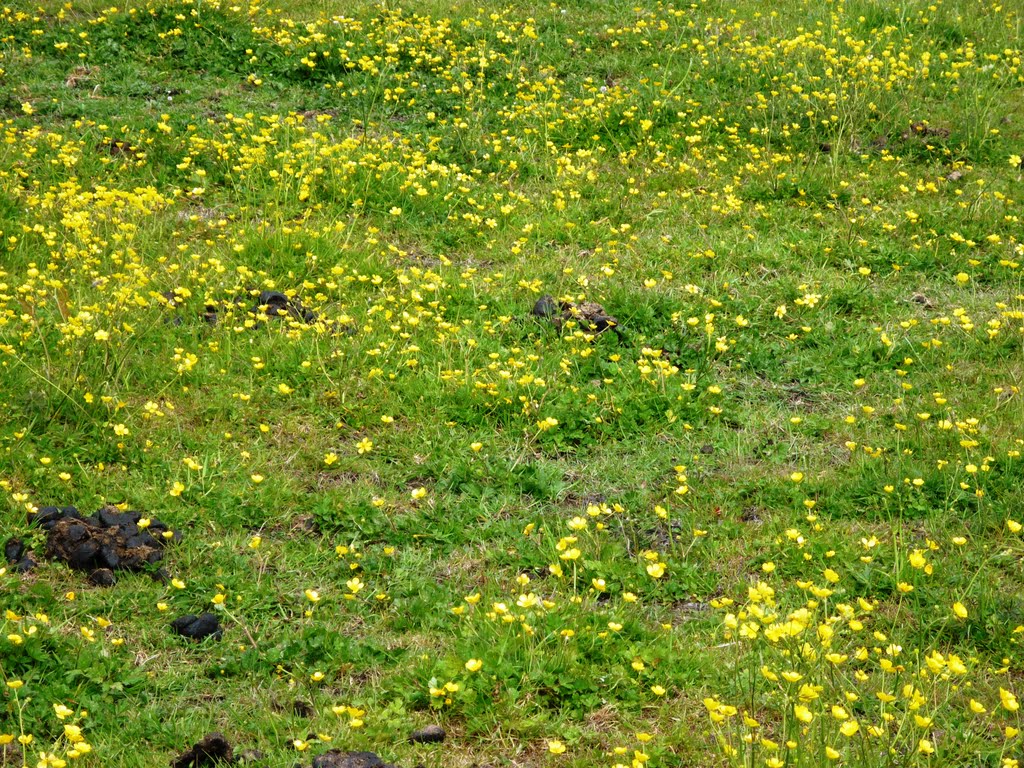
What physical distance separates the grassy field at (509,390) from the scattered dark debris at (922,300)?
7 cm

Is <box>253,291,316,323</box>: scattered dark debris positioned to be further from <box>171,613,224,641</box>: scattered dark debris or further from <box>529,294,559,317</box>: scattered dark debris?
<box>171,613,224,641</box>: scattered dark debris

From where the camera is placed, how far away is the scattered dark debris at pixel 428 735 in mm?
3576

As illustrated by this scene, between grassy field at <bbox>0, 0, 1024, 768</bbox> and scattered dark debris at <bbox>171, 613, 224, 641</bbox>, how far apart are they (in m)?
0.06

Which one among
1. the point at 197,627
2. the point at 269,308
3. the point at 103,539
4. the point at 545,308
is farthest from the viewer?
the point at 545,308

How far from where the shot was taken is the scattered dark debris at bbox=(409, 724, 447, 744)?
3576 mm

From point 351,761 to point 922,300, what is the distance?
4950 millimetres

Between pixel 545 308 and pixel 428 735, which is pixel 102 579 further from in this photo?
pixel 545 308

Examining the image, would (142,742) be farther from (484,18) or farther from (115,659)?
(484,18)

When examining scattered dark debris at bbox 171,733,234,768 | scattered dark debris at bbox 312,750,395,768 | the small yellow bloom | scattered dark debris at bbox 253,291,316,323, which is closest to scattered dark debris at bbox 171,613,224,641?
scattered dark debris at bbox 171,733,234,768

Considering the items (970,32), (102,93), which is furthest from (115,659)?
(970,32)

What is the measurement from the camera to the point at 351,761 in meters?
3.35

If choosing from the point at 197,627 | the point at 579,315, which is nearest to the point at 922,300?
the point at 579,315

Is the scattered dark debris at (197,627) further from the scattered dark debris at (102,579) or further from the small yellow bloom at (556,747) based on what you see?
the small yellow bloom at (556,747)

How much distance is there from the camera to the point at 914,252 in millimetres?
7176
